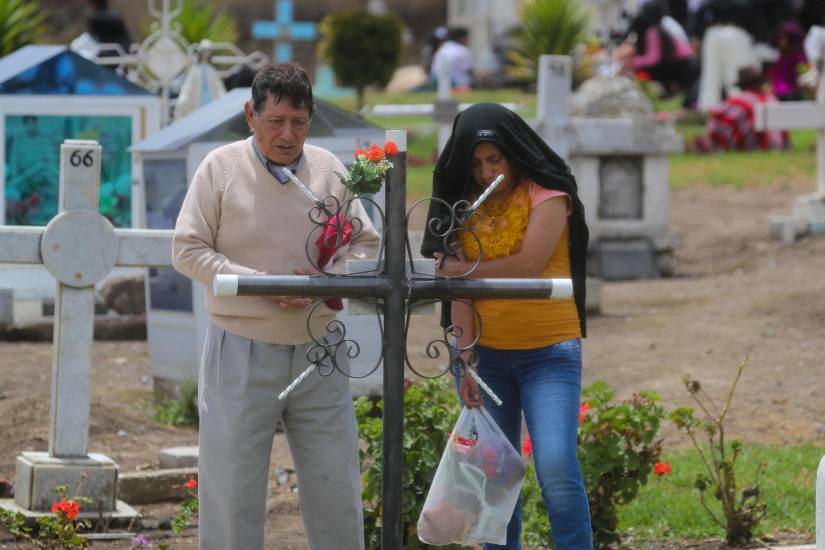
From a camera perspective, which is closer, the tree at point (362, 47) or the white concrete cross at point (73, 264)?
the white concrete cross at point (73, 264)

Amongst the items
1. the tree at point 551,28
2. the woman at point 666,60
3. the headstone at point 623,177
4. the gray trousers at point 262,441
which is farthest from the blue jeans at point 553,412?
the woman at point 666,60

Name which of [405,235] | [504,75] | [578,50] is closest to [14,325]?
[405,235]

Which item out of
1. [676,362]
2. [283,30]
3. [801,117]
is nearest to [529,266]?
[676,362]

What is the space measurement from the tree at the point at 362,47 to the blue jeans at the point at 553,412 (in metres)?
20.1

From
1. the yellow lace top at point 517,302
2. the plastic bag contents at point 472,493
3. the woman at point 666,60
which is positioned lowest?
the plastic bag contents at point 472,493

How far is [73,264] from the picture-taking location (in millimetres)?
5570

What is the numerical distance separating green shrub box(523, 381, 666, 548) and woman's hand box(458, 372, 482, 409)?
0.89 meters

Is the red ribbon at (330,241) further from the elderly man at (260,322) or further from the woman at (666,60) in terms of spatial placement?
the woman at (666,60)

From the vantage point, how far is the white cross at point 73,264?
5.54 m

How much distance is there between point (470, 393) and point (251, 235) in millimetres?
760

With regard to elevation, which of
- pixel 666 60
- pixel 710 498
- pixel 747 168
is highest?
pixel 666 60

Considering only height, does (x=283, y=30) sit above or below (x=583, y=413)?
above

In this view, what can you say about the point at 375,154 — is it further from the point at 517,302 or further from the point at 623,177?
the point at 623,177

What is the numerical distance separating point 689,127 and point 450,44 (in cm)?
823
